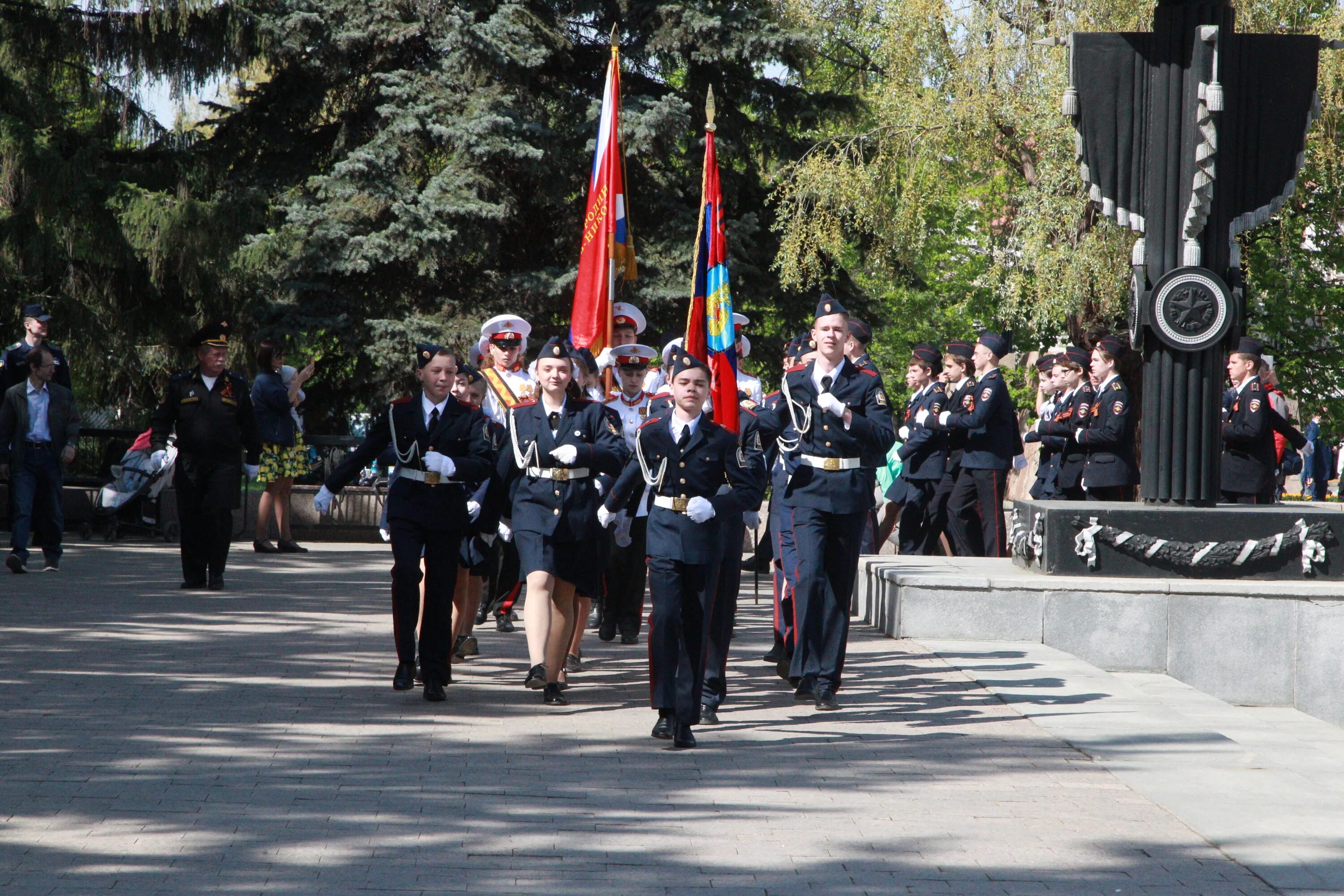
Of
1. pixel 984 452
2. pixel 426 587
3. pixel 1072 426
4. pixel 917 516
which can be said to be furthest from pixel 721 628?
pixel 917 516

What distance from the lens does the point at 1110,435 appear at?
11.5 m

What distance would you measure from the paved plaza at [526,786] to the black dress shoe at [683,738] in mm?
80

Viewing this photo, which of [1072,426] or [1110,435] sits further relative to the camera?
[1072,426]

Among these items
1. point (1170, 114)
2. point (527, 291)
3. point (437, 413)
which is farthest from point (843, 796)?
point (527, 291)

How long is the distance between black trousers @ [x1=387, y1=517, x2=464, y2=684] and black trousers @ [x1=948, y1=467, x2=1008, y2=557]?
5.80 meters

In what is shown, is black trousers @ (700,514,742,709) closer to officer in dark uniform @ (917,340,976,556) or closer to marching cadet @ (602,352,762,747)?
marching cadet @ (602,352,762,747)

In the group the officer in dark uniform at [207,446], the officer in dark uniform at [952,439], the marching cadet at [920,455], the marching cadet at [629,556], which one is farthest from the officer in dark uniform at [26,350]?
the officer in dark uniform at [952,439]

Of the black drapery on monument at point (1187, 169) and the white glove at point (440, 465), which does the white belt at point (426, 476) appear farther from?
the black drapery on monument at point (1187, 169)

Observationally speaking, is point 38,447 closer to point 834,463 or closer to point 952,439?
point 952,439

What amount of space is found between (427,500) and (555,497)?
26.7 inches

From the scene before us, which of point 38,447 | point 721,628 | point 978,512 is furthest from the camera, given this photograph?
point 38,447

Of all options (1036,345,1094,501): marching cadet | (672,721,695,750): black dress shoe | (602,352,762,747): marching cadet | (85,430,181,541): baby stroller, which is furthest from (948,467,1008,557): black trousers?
(85,430,181,541): baby stroller

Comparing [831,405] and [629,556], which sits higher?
[831,405]

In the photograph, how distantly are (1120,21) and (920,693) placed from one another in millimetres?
14712
